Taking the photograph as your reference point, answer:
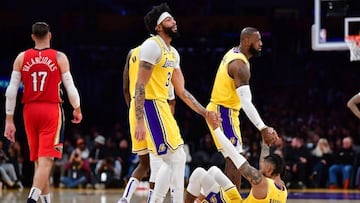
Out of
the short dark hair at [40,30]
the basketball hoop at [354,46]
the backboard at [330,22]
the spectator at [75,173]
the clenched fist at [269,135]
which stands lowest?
the spectator at [75,173]

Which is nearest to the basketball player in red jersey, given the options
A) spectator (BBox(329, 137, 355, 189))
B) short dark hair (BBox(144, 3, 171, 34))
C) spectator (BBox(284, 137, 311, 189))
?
short dark hair (BBox(144, 3, 171, 34))

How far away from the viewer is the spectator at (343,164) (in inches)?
709

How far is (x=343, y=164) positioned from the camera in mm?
18141

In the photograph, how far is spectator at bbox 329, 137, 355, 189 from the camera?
59.1 ft

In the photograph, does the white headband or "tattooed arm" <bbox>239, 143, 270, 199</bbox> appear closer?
"tattooed arm" <bbox>239, 143, 270, 199</bbox>

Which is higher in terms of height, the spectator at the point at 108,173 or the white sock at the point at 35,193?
the white sock at the point at 35,193

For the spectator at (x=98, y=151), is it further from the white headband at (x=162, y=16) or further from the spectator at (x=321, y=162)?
the white headband at (x=162, y=16)

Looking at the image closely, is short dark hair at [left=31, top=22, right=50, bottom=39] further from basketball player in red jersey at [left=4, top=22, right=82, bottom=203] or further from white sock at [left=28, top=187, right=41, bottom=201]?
white sock at [left=28, top=187, right=41, bottom=201]

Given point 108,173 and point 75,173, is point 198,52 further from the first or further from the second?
point 75,173

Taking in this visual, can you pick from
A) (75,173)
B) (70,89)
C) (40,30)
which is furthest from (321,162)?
(40,30)

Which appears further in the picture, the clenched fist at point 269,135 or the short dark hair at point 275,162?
the clenched fist at point 269,135

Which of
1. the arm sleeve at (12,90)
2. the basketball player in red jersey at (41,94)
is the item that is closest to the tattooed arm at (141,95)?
the basketball player in red jersey at (41,94)

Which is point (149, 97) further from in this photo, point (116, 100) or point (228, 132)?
point (116, 100)

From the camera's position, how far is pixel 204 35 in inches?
954
